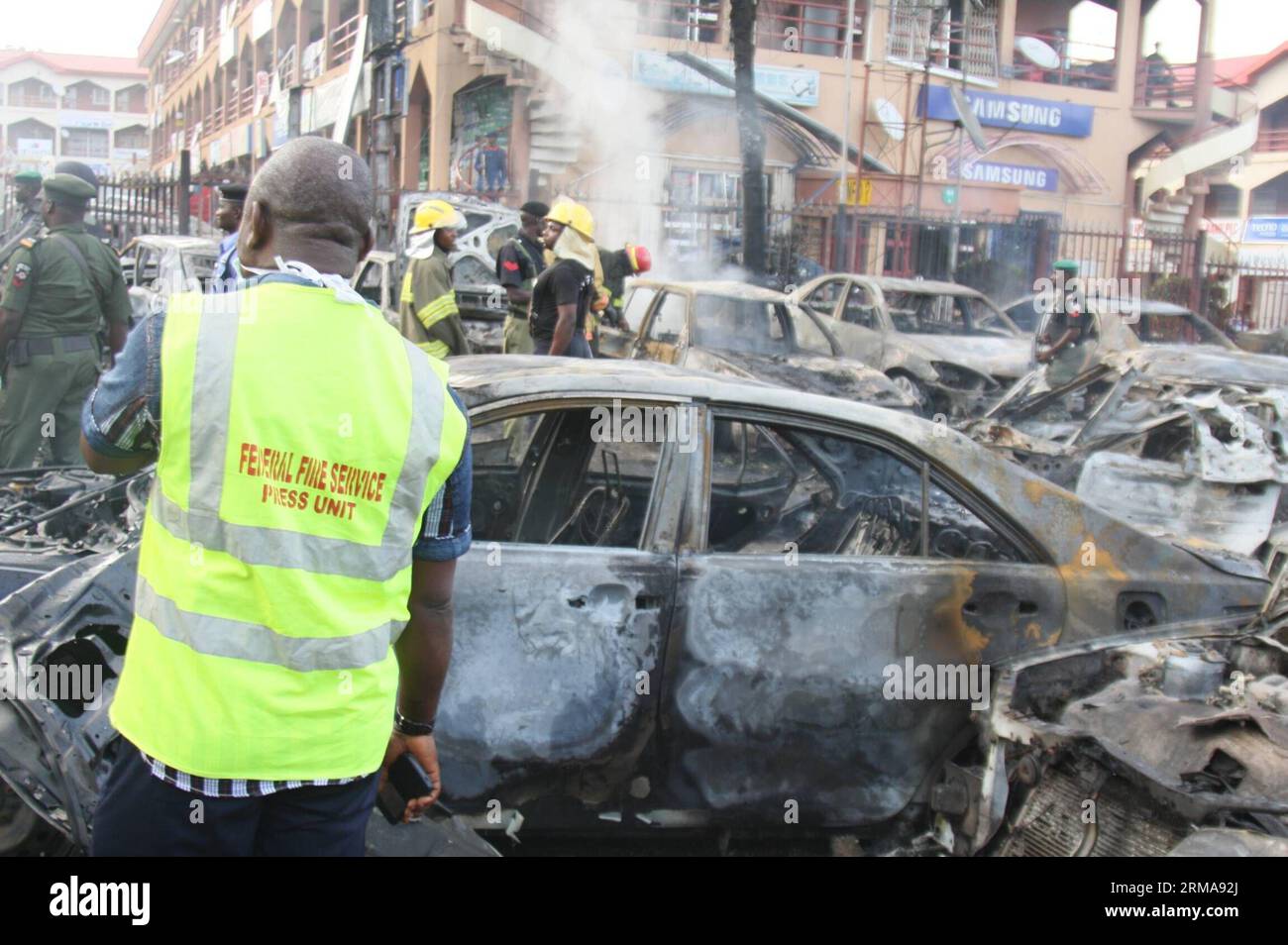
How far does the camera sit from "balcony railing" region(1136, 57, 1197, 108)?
96.9ft

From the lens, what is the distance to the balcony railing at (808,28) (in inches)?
1022

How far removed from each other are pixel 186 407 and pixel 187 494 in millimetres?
132

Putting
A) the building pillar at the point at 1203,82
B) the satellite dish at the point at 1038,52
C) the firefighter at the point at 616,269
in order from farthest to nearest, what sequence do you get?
the building pillar at the point at 1203,82 → the satellite dish at the point at 1038,52 → the firefighter at the point at 616,269

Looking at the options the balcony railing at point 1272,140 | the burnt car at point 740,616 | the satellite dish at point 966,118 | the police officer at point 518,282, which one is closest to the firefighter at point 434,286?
the police officer at point 518,282

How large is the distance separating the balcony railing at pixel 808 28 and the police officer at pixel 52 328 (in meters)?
20.9

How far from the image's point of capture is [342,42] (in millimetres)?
29188

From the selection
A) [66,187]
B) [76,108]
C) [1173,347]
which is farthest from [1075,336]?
[76,108]

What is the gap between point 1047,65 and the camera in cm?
2817

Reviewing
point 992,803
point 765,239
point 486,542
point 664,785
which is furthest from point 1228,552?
point 765,239

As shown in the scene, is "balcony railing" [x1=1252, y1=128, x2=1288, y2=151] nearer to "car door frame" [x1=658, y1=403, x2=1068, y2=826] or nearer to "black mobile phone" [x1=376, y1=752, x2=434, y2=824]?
"car door frame" [x1=658, y1=403, x2=1068, y2=826]

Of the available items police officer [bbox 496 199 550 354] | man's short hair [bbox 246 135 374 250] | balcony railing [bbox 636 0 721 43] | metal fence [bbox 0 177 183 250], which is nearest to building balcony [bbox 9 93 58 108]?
metal fence [bbox 0 177 183 250]

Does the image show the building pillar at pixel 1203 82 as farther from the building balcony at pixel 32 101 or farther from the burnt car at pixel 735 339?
the building balcony at pixel 32 101

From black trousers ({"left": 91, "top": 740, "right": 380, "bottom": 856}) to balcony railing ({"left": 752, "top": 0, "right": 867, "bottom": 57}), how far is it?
25.6m
